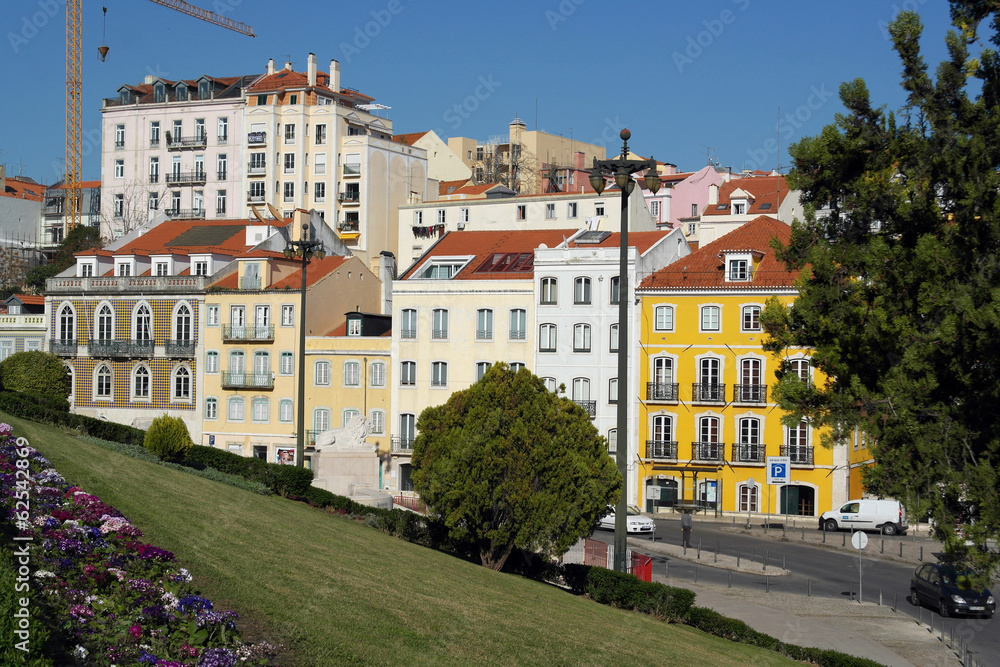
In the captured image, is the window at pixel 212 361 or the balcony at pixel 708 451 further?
the window at pixel 212 361

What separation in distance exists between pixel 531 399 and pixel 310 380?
33444mm

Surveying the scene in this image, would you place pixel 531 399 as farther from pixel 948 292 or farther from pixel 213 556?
pixel 948 292

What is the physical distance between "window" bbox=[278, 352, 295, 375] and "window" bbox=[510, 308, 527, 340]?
38.0 ft

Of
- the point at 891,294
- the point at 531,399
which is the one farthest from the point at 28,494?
the point at 531,399

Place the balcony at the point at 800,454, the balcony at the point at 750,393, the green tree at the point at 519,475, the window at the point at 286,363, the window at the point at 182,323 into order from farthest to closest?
the window at the point at 182,323
the window at the point at 286,363
the balcony at the point at 750,393
the balcony at the point at 800,454
the green tree at the point at 519,475

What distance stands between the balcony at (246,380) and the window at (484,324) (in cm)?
1145

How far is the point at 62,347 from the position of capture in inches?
2571

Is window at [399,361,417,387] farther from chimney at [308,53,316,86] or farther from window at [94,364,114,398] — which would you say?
chimney at [308,53,316,86]

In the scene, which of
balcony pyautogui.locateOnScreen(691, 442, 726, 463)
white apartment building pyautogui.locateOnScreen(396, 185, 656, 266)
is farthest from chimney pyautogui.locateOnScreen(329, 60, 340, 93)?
balcony pyautogui.locateOnScreen(691, 442, 726, 463)

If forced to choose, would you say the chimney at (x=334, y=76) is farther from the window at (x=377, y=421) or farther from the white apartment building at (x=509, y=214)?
the window at (x=377, y=421)

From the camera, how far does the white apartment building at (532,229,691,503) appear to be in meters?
54.7

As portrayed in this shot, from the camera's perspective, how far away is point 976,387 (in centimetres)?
1477

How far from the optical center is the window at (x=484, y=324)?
57.7 metres

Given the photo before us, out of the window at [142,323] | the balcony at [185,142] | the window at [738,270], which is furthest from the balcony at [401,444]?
the balcony at [185,142]
